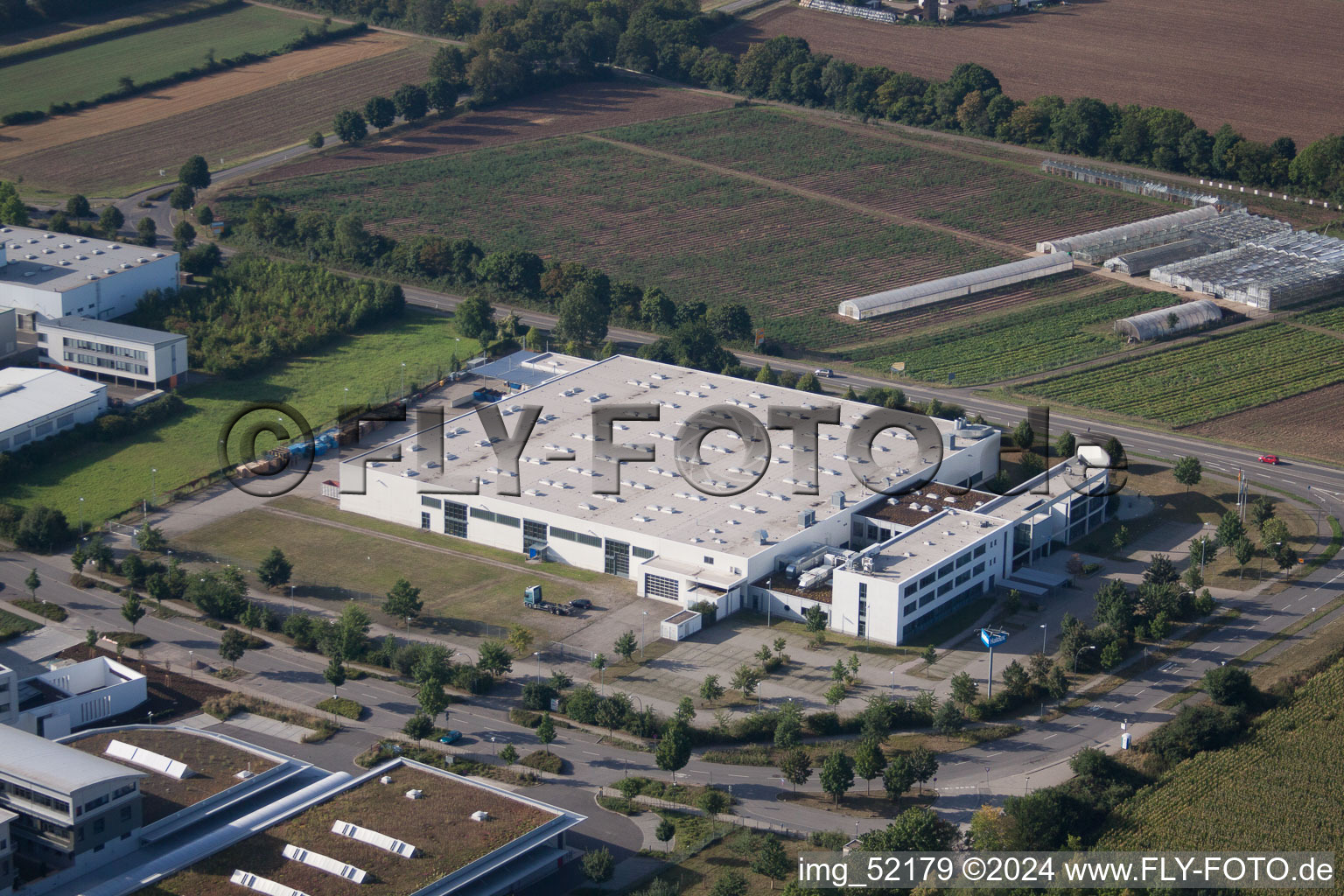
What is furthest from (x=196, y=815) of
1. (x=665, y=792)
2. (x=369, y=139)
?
(x=369, y=139)

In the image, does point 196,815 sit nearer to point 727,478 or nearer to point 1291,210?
point 727,478

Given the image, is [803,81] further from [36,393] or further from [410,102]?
[36,393]


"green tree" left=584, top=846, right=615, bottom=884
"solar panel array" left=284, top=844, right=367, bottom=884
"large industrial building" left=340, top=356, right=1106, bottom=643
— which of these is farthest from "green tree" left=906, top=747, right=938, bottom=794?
"solar panel array" left=284, top=844, right=367, bottom=884

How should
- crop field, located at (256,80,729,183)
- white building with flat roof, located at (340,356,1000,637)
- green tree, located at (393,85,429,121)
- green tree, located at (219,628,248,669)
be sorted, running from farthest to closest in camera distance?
green tree, located at (393,85,429,121)
crop field, located at (256,80,729,183)
white building with flat roof, located at (340,356,1000,637)
green tree, located at (219,628,248,669)

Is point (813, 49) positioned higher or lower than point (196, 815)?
higher

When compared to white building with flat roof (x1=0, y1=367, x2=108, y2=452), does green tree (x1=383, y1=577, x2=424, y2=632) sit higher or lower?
lower

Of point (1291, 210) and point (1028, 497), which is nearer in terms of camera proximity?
point (1028, 497)

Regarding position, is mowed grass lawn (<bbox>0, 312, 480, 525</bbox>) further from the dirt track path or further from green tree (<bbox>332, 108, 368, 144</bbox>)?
the dirt track path
